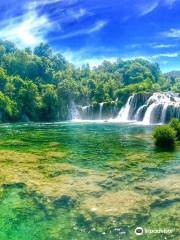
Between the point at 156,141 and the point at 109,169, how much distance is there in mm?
10062

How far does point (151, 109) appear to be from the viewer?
62906 mm

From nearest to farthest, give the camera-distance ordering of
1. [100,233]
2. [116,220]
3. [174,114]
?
1. [100,233]
2. [116,220]
3. [174,114]

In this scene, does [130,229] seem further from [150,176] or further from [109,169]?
[109,169]

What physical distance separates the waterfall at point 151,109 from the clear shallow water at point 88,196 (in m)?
37.8

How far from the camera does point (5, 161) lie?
20688 millimetres

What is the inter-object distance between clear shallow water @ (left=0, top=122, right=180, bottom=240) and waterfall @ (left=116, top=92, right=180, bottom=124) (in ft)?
124

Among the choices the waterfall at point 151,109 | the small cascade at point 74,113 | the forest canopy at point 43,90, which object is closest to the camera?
the waterfall at point 151,109

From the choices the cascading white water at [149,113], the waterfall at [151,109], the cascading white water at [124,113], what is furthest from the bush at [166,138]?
the cascading white water at [124,113]

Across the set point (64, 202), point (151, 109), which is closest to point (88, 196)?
point (64, 202)

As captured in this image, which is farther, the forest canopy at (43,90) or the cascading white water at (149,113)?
the forest canopy at (43,90)

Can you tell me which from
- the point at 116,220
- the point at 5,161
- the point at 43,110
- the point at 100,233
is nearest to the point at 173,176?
the point at 116,220

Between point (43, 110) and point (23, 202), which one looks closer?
point (23, 202)

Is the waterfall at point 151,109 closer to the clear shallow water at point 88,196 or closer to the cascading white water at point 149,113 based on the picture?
the cascading white water at point 149,113

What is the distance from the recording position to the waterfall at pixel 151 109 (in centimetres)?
5834
